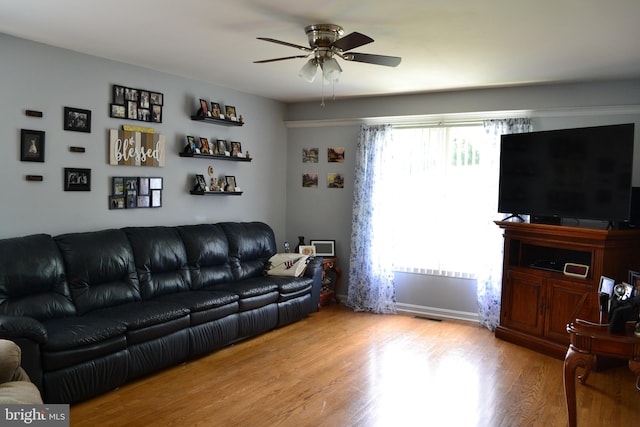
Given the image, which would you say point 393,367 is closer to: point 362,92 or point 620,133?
point 620,133

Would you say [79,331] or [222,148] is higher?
[222,148]

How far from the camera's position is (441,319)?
18.8 feet

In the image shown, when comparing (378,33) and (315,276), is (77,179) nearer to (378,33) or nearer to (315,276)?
(315,276)

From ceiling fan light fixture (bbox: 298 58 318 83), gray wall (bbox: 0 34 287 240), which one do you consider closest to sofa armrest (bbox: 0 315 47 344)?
gray wall (bbox: 0 34 287 240)

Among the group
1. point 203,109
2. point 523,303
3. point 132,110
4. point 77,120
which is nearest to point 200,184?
point 203,109

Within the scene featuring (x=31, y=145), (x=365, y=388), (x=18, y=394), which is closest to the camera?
(x=18, y=394)

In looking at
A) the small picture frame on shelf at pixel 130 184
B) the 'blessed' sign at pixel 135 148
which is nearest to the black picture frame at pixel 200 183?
the 'blessed' sign at pixel 135 148

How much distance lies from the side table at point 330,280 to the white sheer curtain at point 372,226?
248 mm

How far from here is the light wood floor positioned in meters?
3.20

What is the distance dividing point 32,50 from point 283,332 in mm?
3378

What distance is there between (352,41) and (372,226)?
328 centimetres

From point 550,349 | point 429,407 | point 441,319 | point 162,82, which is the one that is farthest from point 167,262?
point 550,349

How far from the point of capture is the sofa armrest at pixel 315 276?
18.5 feet

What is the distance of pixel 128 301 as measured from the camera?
163 inches
